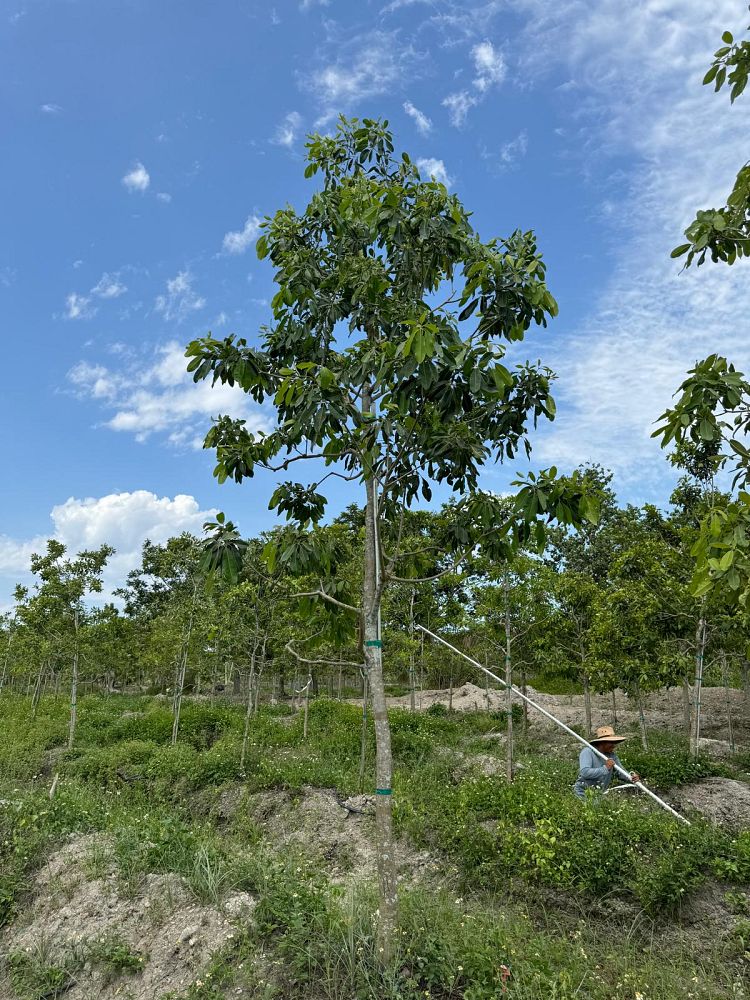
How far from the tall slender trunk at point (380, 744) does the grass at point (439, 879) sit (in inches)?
9.9

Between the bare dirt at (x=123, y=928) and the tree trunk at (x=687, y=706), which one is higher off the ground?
the tree trunk at (x=687, y=706)

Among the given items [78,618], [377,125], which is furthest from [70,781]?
[377,125]

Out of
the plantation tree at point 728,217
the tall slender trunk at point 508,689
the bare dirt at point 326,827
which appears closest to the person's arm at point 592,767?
the tall slender trunk at point 508,689

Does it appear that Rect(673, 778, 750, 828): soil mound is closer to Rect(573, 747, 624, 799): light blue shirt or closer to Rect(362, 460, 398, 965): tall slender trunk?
Rect(573, 747, 624, 799): light blue shirt

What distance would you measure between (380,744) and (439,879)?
11.8 ft

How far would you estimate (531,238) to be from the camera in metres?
4.98

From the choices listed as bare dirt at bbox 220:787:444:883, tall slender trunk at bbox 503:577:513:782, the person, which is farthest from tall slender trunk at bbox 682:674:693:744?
bare dirt at bbox 220:787:444:883

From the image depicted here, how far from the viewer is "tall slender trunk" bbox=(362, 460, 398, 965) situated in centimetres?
440

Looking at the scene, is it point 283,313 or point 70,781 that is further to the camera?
point 70,781

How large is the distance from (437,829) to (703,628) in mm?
6890

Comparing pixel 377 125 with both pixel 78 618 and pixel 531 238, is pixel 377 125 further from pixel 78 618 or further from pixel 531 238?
pixel 78 618

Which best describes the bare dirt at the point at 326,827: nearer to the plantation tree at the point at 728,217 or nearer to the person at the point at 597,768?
the person at the point at 597,768

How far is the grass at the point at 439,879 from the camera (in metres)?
4.36

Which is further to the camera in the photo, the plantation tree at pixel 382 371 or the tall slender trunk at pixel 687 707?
the tall slender trunk at pixel 687 707
